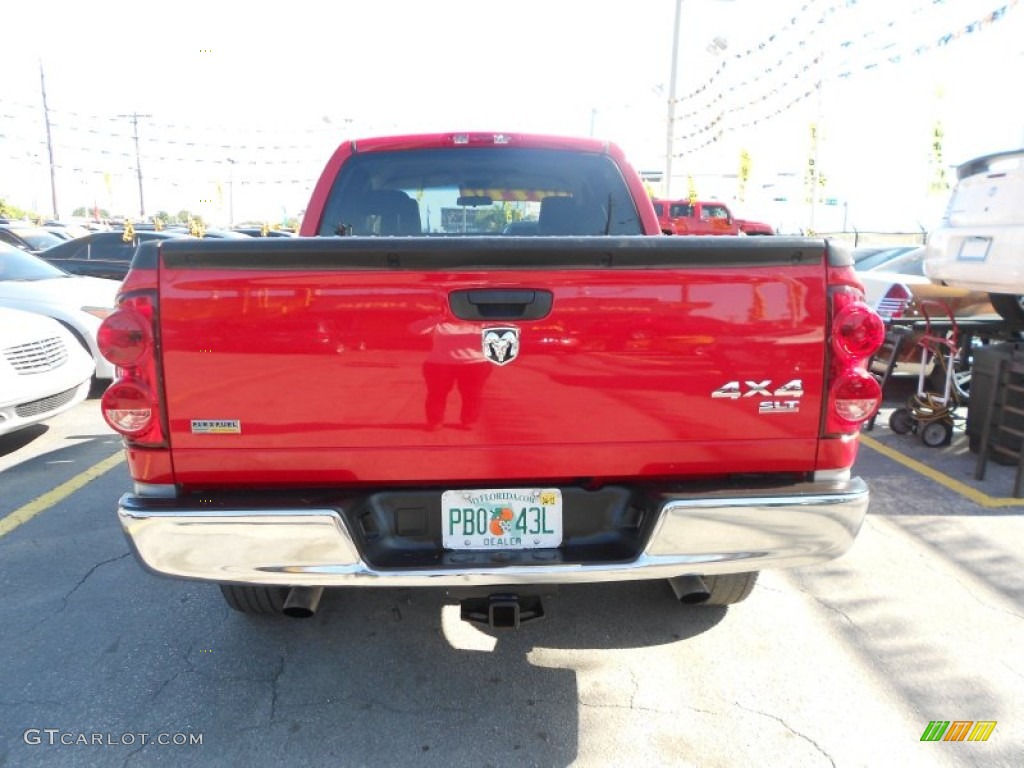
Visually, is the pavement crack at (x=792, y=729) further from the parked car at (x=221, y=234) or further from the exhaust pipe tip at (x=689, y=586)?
the parked car at (x=221, y=234)

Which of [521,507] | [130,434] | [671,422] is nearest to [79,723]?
[130,434]

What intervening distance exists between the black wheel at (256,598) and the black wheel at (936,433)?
506 cm

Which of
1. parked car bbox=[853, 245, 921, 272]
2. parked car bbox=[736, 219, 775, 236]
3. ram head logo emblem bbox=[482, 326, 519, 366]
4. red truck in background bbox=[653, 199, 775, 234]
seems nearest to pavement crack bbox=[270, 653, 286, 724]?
ram head logo emblem bbox=[482, 326, 519, 366]

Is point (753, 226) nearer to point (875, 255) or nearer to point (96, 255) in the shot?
point (875, 255)

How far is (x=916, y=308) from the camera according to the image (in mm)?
6965

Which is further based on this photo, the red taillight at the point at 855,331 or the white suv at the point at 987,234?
the white suv at the point at 987,234

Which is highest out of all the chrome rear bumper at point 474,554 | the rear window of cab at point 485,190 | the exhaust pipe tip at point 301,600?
the rear window of cab at point 485,190

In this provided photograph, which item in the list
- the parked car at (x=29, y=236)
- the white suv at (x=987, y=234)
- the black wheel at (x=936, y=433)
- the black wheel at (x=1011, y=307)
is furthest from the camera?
the parked car at (x=29, y=236)

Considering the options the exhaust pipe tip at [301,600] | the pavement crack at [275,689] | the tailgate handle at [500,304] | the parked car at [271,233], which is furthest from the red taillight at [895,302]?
the pavement crack at [275,689]

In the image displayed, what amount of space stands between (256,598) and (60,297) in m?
5.72

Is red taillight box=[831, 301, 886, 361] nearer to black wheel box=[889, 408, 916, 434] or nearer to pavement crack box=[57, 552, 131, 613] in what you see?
pavement crack box=[57, 552, 131, 613]

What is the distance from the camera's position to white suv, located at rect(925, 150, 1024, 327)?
4.97 m

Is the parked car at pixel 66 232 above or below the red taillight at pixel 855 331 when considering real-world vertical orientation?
above

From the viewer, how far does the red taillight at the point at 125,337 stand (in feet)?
6.76
